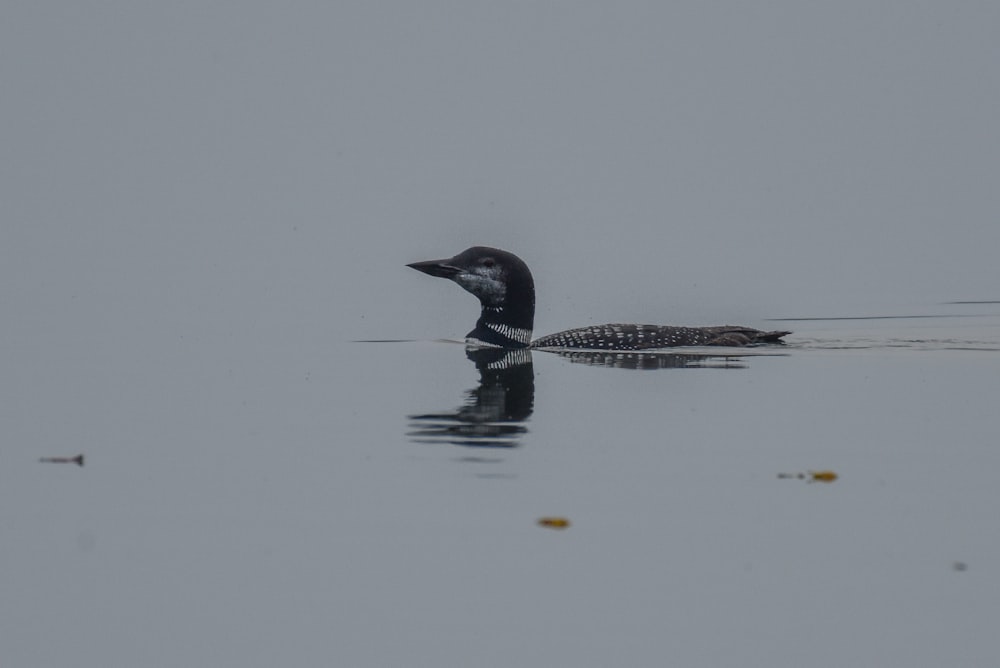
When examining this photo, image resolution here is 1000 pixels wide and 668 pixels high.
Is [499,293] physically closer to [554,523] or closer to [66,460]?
[66,460]

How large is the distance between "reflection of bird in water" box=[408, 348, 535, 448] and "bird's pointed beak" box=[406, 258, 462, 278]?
1.31 metres

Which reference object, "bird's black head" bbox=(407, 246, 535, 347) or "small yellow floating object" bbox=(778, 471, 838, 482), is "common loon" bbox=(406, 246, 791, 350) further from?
"small yellow floating object" bbox=(778, 471, 838, 482)

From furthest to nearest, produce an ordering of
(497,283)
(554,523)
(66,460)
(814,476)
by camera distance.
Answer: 1. (497,283)
2. (66,460)
3. (814,476)
4. (554,523)

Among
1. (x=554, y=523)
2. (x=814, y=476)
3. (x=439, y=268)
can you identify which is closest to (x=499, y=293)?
(x=439, y=268)

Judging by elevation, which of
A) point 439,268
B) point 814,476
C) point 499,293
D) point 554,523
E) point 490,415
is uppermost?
point 439,268

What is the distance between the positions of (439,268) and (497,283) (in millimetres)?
504

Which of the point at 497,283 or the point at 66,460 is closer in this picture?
the point at 66,460

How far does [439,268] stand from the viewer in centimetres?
1309

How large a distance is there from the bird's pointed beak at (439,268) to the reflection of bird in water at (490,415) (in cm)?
131

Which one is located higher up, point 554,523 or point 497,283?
point 497,283

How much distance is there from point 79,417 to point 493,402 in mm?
2512

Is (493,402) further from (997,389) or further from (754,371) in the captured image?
(997,389)

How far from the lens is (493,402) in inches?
385

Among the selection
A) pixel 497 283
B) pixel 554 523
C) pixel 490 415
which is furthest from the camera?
pixel 497 283
